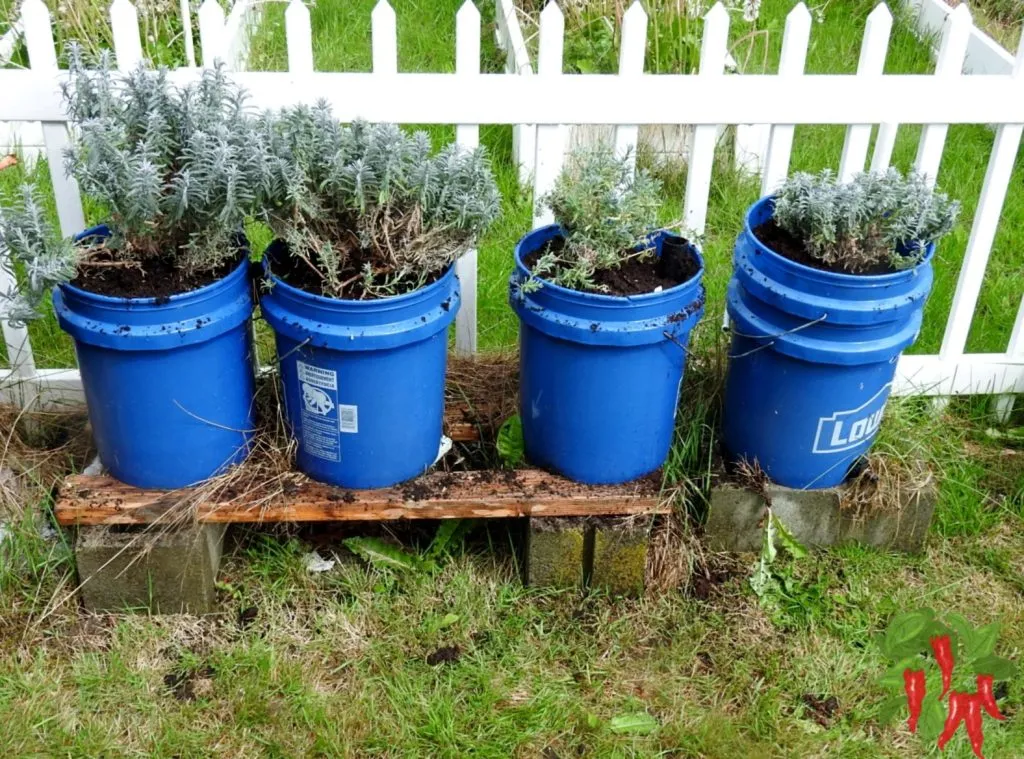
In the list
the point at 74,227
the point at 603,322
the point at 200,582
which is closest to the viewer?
the point at 603,322

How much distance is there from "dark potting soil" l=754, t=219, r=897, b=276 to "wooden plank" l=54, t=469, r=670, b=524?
67 centimetres

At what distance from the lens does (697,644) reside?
2.74 meters

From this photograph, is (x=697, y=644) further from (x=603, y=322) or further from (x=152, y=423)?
(x=152, y=423)

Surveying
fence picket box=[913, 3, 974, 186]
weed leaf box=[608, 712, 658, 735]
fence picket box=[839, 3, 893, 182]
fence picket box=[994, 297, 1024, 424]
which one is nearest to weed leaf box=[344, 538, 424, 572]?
weed leaf box=[608, 712, 658, 735]

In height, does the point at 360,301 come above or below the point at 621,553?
above

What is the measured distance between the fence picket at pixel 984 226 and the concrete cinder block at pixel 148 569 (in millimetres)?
2341

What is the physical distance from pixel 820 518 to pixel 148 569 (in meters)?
1.78

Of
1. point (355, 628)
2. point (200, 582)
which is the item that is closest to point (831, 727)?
point (355, 628)

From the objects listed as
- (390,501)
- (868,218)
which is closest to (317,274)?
(390,501)

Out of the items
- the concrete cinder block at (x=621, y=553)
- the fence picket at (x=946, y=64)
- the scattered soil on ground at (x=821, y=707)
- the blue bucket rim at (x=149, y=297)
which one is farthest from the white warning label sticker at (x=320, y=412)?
the fence picket at (x=946, y=64)

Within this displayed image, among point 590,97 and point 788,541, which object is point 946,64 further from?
point 788,541

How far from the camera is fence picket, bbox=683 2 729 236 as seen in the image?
288cm

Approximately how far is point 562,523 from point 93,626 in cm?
121

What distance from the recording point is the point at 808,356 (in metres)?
2.63
